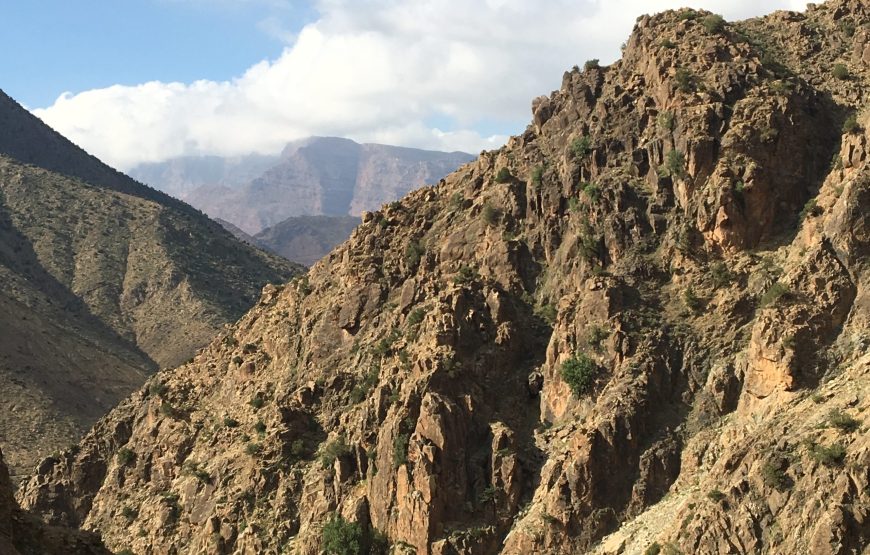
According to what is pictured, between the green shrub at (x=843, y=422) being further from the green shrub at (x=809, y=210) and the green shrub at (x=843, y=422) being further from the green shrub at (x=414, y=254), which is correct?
the green shrub at (x=414, y=254)

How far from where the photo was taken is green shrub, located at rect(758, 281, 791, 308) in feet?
171

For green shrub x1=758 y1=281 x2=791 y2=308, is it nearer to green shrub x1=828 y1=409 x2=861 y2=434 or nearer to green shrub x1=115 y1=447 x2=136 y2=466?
green shrub x1=828 y1=409 x2=861 y2=434

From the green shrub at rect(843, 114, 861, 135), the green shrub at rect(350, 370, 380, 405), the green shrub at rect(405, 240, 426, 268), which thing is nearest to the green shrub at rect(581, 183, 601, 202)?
the green shrub at rect(405, 240, 426, 268)

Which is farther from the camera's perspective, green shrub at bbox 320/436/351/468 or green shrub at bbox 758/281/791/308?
green shrub at bbox 320/436/351/468

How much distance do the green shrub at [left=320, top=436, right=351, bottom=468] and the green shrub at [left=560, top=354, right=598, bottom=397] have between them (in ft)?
49.9

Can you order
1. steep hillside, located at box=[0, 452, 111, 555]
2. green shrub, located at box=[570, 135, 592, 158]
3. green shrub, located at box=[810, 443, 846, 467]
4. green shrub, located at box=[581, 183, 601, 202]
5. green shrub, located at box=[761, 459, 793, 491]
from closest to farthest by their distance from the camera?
steep hillside, located at box=[0, 452, 111, 555] < green shrub, located at box=[810, 443, 846, 467] < green shrub, located at box=[761, 459, 793, 491] < green shrub, located at box=[581, 183, 601, 202] < green shrub, located at box=[570, 135, 592, 158]

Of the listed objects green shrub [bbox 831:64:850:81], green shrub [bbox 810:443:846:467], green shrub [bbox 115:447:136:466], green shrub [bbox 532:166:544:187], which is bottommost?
green shrub [bbox 115:447:136:466]

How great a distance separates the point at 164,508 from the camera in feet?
212

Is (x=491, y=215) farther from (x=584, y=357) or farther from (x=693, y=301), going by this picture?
(x=693, y=301)

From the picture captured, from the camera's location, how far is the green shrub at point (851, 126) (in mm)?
57969

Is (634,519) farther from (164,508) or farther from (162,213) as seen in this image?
(162,213)

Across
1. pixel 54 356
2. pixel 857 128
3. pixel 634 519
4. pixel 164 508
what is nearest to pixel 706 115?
pixel 857 128

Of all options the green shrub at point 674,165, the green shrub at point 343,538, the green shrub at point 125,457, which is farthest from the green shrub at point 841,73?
the green shrub at point 125,457

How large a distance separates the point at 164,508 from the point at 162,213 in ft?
462
